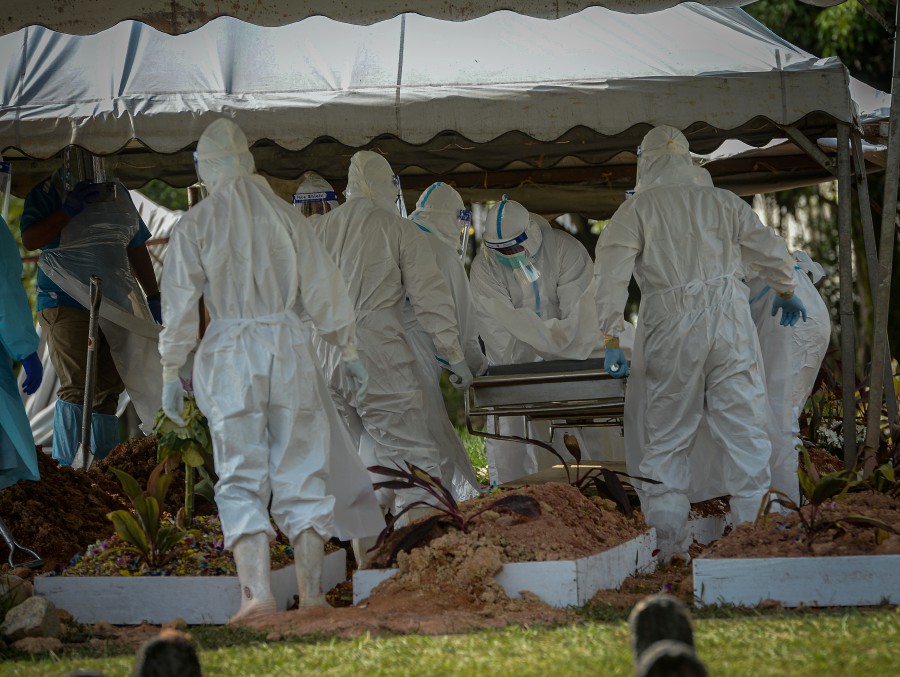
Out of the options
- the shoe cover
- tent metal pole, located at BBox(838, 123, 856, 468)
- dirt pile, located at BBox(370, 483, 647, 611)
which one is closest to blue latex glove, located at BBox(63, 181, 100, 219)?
the shoe cover

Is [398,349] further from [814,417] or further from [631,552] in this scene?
[814,417]

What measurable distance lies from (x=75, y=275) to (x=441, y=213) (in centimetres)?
243

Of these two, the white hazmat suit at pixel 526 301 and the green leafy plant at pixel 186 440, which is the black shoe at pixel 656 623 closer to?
the green leafy plant at pixel 186 440

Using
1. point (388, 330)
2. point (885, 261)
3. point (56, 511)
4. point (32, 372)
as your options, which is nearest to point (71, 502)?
point (56, 511)

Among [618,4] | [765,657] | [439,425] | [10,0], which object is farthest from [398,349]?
[765,657]

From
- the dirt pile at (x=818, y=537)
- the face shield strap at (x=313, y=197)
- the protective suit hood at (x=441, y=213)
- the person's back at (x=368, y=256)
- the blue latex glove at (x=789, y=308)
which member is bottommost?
the dirt pile at (x=818, y=537)

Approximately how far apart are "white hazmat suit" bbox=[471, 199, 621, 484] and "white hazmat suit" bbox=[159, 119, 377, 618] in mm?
3183

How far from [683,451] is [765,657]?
270 cm

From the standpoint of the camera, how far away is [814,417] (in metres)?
8.55

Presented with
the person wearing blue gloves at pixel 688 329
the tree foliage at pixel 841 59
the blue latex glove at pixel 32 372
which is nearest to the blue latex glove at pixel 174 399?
the blue latex glove at pixel 32 372

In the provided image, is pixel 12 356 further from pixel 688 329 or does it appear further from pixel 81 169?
pixel 688 329

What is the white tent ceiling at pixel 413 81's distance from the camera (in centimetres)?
643

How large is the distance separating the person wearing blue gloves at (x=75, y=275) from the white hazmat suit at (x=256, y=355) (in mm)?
3274

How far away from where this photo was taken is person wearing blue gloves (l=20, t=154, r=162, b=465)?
26.0 feet
